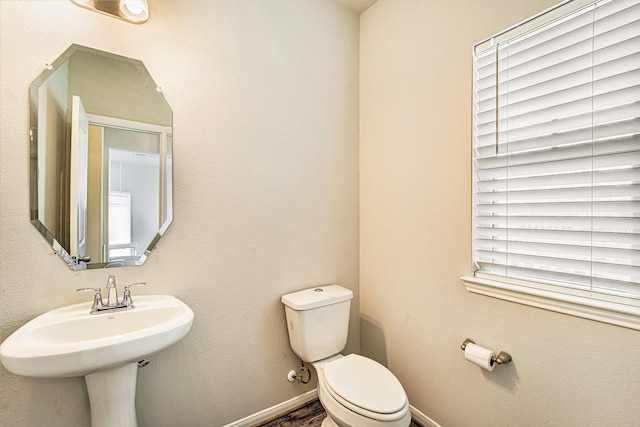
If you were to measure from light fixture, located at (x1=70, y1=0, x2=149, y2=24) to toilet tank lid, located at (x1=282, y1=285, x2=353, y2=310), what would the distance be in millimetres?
1533

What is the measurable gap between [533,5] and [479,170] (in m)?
0.68

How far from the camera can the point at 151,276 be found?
4.48 feet

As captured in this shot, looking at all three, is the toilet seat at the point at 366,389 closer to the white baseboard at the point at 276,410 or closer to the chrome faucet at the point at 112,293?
the white baseboard at the point at 276,410

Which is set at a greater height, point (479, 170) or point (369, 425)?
point (479, 170)

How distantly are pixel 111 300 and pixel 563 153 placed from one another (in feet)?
6.30

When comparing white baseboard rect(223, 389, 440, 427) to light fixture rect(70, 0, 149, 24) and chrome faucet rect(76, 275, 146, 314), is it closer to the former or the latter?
chrome faucet rect(76, 275, 146, 314)

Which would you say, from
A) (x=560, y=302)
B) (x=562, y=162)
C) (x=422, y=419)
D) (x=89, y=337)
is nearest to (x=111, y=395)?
(x=89, y=337)

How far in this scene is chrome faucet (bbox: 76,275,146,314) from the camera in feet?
3.94

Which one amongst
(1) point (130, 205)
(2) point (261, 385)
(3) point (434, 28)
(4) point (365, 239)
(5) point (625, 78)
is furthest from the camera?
(4) point (365, 239)

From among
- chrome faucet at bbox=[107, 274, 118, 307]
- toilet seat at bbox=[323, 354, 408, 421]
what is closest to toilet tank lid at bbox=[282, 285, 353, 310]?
toilet seat at bbox=[323, 354, 408, 421]

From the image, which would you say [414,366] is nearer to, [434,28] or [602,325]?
[602,325]

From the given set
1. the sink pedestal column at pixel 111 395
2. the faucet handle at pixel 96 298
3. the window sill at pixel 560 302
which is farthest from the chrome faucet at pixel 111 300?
the window sill at pixel 560 302

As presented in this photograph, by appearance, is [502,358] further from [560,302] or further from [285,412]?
[285,412]

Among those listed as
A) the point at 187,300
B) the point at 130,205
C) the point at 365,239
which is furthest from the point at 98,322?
the point at 365,239
